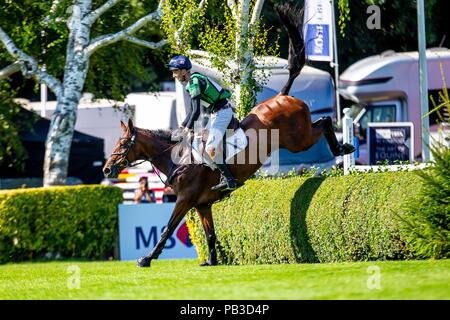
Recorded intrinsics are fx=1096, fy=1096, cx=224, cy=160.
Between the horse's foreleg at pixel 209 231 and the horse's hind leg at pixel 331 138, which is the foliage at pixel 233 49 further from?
the horse's foreleg at pixel 209 231

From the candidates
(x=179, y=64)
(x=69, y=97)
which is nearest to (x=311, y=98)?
(x=69, y=97)

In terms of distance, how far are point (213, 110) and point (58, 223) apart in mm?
8187

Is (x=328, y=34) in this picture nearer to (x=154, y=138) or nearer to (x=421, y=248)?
(x=154, y=138)

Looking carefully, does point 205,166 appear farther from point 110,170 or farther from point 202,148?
point 110,170

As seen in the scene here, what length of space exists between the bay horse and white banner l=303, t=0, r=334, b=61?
25.3ft

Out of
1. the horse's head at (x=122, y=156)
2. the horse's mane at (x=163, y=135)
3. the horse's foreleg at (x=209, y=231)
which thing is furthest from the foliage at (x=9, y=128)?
the horse's foreleg at (x=209, y=231)

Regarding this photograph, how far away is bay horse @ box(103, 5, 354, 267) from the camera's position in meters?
15.4

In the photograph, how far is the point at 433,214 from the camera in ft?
42.0

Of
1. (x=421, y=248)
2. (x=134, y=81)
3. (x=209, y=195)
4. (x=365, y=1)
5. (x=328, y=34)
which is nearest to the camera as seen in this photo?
(x=421, y=248)

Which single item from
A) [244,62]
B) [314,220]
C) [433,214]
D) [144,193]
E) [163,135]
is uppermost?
[244,62]

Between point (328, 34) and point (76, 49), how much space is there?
610 cm

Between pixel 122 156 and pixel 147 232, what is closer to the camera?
pixel 122 156

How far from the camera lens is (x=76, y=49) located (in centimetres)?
2300
